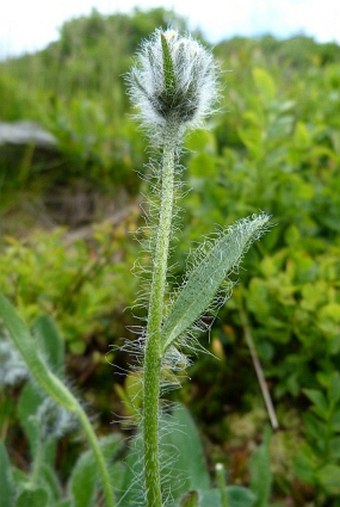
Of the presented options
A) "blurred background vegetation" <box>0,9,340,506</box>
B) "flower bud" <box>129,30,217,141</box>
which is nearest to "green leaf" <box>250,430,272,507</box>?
"blurred background vegetation" <box>0,9,340,506</box>

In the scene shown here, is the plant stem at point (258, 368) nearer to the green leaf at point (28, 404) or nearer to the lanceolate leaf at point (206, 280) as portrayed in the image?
the green leaf at point (28, 404)

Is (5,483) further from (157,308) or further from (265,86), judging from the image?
(265,86)

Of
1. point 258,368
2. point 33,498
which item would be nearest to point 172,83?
point 33,498

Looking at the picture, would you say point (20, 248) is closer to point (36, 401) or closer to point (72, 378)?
point (72, 378)

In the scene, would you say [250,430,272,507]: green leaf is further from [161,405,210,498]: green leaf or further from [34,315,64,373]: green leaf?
[34,315,64,373]: green leaf

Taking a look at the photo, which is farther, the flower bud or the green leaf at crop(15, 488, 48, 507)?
the green leaf at crop(15, 488, 48, 507)

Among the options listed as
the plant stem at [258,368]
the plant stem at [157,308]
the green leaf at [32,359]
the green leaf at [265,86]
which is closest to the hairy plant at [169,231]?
the plant stem at [157,308]
